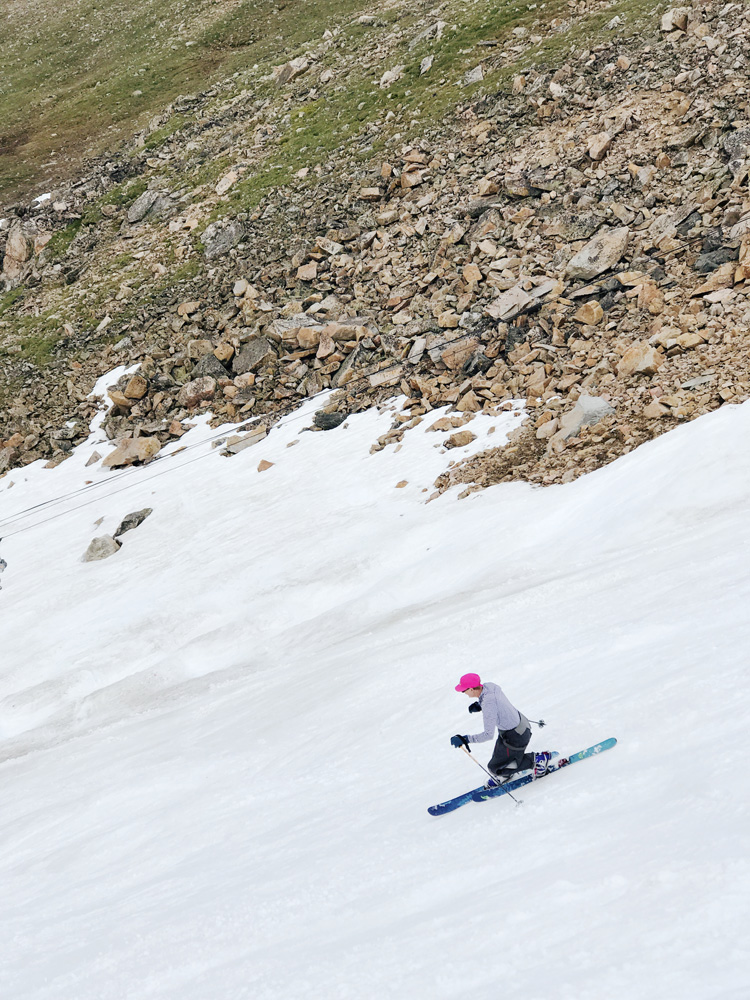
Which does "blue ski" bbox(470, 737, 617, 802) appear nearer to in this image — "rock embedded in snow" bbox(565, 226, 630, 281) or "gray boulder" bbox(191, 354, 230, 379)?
"rock embedded in snow" bbox(565, 226, 630, 281)

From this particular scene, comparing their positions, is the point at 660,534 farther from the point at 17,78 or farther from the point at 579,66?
the point at 17,78

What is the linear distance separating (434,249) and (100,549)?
56.7 feet

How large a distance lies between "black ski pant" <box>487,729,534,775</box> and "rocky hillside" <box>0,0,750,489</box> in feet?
34.5

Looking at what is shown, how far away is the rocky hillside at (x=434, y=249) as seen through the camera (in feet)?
69.6

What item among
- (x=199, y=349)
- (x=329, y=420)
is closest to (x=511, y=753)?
(x=329, y=420)

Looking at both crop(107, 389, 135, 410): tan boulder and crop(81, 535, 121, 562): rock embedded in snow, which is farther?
crop(107, 389, 135, 410): tan boulder

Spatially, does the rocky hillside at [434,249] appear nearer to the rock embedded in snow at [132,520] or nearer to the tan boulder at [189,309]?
the tan boulder at [189,309]

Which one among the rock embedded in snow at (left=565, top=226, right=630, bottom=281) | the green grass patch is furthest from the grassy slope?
the rock embedded in snow at (left=565, top=226, right=630, bottom=281)

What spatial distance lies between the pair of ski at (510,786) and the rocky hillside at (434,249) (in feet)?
33.9

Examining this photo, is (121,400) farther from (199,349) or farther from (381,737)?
(381,737)

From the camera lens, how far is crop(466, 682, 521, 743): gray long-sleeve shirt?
26.1 feet

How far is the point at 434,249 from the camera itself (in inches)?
1168

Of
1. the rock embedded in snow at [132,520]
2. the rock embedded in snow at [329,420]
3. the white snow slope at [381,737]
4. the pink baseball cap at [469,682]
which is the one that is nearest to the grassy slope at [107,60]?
the rock embedded in snow at [132,520]

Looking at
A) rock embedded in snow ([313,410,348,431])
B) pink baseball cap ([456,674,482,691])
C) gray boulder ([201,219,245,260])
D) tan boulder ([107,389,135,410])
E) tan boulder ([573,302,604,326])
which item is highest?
gray boulder ([201,219,245,260])
